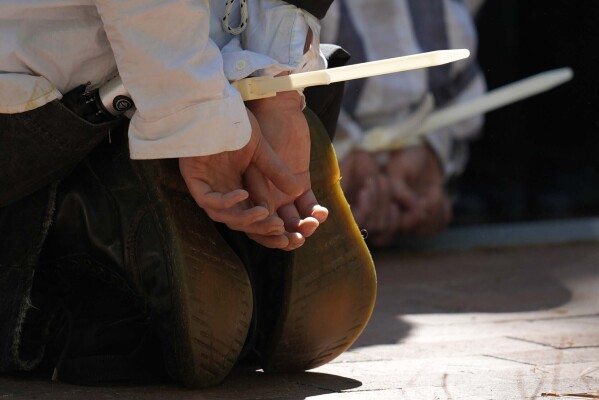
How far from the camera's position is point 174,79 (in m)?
1.12

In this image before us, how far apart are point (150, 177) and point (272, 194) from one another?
135 millimetres

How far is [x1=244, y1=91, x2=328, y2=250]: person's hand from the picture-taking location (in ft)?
3.91

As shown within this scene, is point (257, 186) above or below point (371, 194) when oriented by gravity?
below

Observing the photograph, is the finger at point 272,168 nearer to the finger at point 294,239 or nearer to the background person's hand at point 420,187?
the finger at point 294,239

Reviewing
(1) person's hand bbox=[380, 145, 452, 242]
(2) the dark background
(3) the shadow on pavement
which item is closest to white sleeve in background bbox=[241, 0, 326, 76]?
(3) the shadow on pavement

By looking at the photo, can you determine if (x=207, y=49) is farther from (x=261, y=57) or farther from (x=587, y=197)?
(x=587, y=197)

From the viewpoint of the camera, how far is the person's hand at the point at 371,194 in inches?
106

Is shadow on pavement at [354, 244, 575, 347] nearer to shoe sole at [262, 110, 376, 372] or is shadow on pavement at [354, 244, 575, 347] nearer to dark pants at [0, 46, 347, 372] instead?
shoe sole at [262, 110, 376, 372]

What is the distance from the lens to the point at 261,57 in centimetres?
121

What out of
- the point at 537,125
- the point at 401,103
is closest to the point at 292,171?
the point at 401,103

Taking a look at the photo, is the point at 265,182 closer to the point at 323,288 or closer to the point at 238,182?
the point at 238,182

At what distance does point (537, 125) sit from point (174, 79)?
8.55ft

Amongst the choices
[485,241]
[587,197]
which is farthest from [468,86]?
[587,197]

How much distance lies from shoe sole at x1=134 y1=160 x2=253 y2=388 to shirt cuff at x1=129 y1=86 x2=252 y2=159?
0.08 meters
